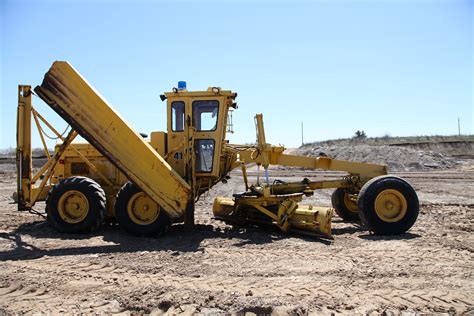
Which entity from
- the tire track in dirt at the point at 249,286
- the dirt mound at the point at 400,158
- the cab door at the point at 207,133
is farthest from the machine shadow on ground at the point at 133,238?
the dirt mound at the point at 400,158

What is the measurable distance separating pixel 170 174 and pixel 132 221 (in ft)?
3.98

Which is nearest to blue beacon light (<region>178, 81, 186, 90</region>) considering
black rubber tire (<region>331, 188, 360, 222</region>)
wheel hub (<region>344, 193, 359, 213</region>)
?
black rubber tire (<region>331, 188, 360, 222</region>)

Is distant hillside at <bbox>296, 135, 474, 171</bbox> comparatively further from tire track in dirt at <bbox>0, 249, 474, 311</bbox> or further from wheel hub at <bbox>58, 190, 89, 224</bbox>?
tire track in dirt at <bbox>0, 249, 474, 311</bbox>

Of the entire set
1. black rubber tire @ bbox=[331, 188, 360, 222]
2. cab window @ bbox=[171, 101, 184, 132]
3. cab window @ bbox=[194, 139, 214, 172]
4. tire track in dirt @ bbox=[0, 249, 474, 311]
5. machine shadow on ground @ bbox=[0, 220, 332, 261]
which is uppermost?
cab window @ bbox=[171, 101, 184, 132]

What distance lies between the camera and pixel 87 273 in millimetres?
5238

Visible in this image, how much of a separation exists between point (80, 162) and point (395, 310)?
283 inches

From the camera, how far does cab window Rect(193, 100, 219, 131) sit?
313 inches

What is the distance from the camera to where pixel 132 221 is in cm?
747

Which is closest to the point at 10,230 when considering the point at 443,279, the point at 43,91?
the point at 43,91

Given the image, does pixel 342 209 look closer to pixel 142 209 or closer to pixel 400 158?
pixel 142 209

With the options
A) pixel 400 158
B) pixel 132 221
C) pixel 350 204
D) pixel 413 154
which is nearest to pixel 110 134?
pixel 132 221

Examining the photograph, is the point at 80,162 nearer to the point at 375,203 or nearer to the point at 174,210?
the point at 174,210

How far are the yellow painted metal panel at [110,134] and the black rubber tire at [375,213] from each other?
10.6 ft

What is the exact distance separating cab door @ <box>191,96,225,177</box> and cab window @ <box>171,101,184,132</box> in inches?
9.9
